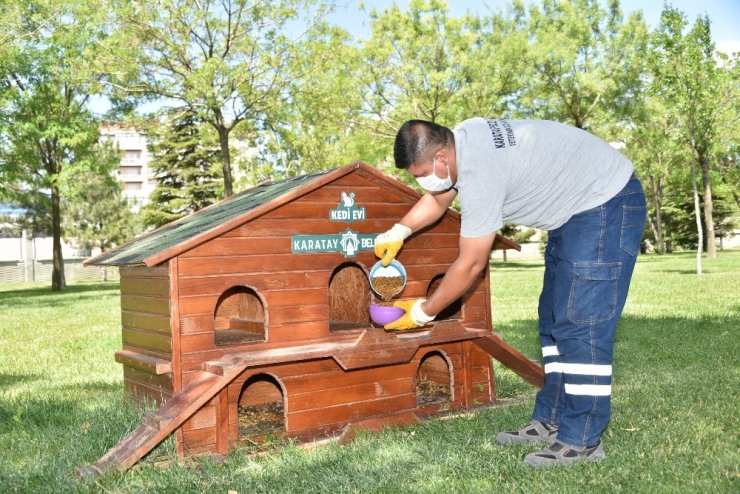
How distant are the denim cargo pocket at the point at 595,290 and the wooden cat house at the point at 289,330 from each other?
1366mm

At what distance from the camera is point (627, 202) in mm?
3762

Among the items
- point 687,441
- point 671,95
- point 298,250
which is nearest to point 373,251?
point 298,250

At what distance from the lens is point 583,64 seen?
30.3 metres

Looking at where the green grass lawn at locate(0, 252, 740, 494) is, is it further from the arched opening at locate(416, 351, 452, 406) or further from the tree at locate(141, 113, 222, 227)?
the tree at locate(141, 113, 222, 227)

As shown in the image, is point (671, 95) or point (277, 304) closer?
point (277, 304)

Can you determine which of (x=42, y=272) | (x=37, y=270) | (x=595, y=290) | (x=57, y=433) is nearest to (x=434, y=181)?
→ (x=595, y=290)

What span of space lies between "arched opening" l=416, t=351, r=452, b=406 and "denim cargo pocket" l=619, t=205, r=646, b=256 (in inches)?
91.7

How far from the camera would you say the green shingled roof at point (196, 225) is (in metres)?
4.48

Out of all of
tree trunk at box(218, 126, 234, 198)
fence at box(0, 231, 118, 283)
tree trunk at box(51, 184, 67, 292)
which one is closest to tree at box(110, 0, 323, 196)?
tree trunk at box(218, 126, 234, 198)

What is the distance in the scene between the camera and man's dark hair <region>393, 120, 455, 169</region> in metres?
3.64

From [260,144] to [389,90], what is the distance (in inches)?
196

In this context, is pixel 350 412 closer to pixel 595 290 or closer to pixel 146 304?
pixel 146 304

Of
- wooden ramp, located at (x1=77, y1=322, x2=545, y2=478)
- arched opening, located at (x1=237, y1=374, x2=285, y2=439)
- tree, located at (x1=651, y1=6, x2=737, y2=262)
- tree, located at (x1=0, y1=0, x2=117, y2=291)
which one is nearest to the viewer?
wooden ramp, located at (x1=77, y1=322, x2=545, y2=478)

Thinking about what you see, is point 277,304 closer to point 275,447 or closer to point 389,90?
point 275,447
